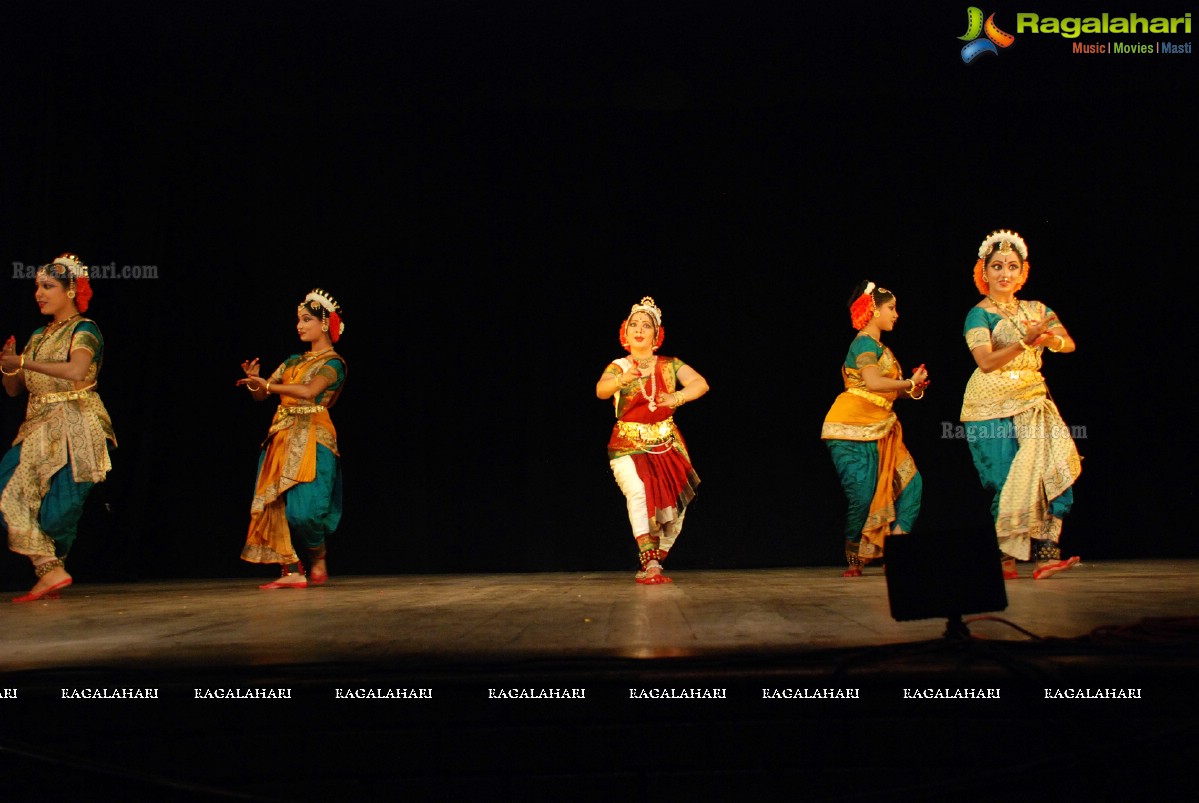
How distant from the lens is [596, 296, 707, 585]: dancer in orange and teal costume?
15.1ft

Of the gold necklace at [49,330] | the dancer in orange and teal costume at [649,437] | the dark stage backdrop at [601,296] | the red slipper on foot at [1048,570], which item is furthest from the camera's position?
the dark stage backdrop at [601,296]

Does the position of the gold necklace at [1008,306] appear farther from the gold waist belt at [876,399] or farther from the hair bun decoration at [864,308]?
the gold waist belt at [876,399]

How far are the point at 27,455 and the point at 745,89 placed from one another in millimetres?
3970

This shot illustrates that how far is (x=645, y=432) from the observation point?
4.69m

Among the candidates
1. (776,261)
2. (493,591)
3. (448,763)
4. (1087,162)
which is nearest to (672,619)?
(448,763)

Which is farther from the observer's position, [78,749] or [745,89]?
[745,89]

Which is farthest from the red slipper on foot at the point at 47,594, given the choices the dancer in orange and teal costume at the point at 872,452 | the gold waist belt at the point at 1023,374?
the gold waist belt at the point at 1023,374

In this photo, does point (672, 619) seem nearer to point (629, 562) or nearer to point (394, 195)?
point (629, 562)

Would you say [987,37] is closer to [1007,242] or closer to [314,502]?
[1007,242]

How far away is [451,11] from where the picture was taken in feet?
17.7

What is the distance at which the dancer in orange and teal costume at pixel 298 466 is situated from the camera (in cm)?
478

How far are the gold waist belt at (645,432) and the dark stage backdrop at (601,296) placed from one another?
1.07 metres

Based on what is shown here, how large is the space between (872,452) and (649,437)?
1.16m

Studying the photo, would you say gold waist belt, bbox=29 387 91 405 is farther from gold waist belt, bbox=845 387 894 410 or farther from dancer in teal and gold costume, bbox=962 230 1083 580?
dancer in teal and gold costume, bbox=962 230 1083 580
